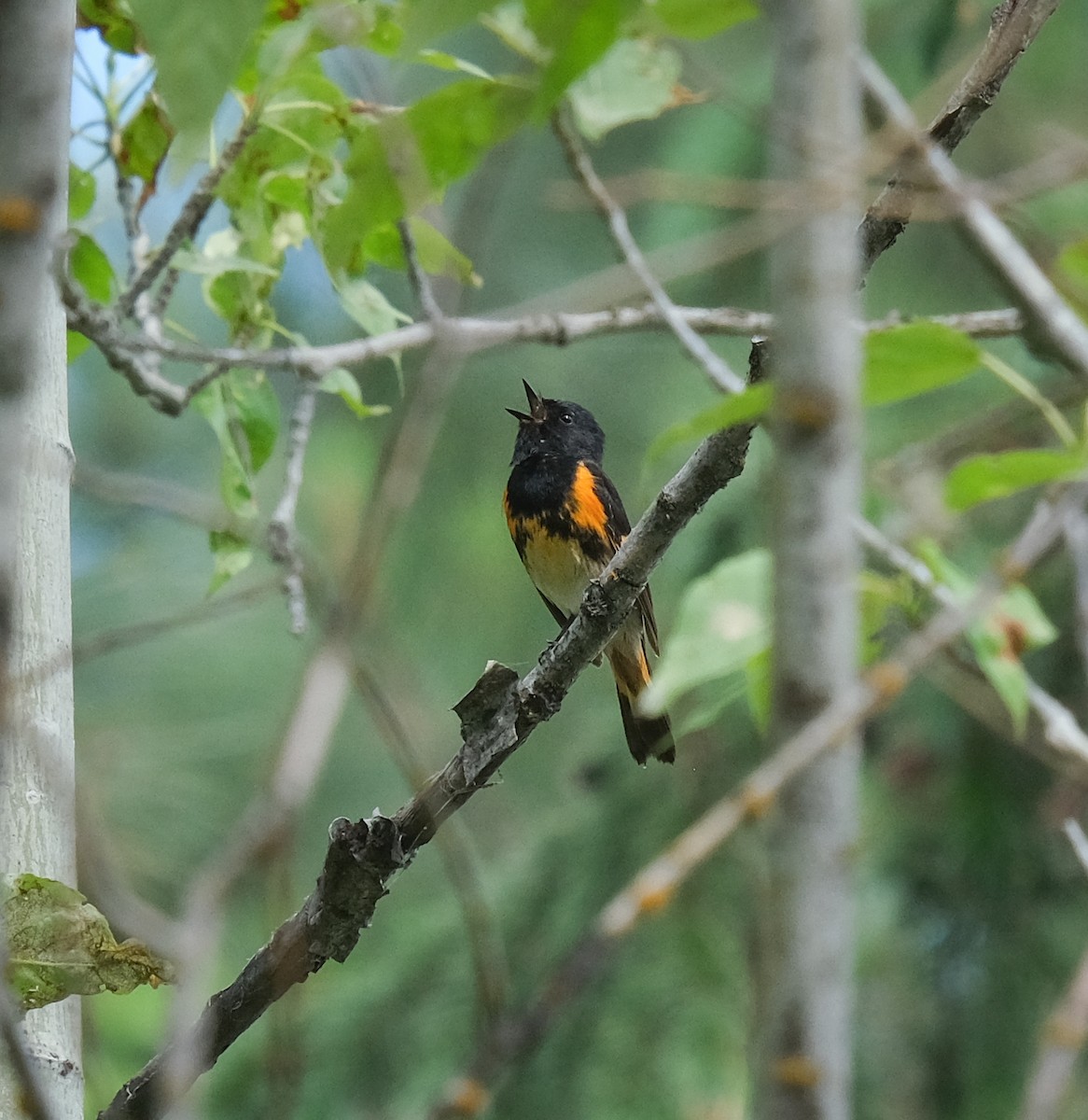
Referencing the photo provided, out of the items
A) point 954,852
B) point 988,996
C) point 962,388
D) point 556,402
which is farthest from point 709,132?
point 988,996

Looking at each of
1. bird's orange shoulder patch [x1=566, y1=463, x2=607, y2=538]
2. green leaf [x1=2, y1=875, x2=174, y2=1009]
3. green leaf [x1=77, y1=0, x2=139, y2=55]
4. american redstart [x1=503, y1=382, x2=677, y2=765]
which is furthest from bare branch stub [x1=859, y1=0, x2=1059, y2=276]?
bird's orange shoulder patch [x1=566, y1=463, x2=607, y2=538]

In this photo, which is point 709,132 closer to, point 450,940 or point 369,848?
point 450,940

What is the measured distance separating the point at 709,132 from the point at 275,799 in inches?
181

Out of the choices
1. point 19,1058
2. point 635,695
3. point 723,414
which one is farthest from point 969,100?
point 635,695

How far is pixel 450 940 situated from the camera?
4066mm

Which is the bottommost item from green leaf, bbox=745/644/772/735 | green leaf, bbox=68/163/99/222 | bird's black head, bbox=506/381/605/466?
green leaf, bbox=745/644/772/735

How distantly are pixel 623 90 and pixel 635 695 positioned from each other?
2990 mm

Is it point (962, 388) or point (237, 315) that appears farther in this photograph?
point (962, 388)

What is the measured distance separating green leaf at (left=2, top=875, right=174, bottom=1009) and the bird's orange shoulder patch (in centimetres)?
284

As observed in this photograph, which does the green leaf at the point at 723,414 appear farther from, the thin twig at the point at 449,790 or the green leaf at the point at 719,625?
the thin twig at the point at 449,790

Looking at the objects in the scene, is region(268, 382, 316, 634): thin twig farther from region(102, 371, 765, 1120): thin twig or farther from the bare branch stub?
the bare branch stub

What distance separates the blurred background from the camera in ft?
4.80

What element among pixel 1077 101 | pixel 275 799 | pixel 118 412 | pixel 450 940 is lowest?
pixel 275 799

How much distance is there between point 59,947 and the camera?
168cm
